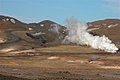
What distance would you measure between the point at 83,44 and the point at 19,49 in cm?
3917

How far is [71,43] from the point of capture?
7249 inches

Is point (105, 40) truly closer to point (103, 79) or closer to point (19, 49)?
point (19, 49)

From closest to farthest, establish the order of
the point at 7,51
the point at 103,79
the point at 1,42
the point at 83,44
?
the point at 103,79 < the point at 7,51 < the point at 1,42 < the point at 83,44

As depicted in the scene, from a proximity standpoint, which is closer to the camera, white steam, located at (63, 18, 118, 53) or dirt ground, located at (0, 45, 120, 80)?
dirt ground, located at (0, 45, 120, 80)

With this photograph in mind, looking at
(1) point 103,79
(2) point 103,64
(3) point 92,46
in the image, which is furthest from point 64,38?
(1) point 103,79

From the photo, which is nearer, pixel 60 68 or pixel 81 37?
pixel 60 68

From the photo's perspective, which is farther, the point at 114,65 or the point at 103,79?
the point at 114,65

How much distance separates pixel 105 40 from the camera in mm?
162500

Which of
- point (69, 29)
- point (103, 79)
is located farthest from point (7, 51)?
point (103, 79)

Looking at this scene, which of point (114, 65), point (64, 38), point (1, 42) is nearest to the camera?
point (114, 65)

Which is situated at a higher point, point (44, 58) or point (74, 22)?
point (74, 22)

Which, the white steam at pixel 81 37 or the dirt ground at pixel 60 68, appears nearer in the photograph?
the dirt ground at pixel 60 68

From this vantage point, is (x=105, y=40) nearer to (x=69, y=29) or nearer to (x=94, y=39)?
(x=94, y=39)

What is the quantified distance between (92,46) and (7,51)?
40624 millimetres
